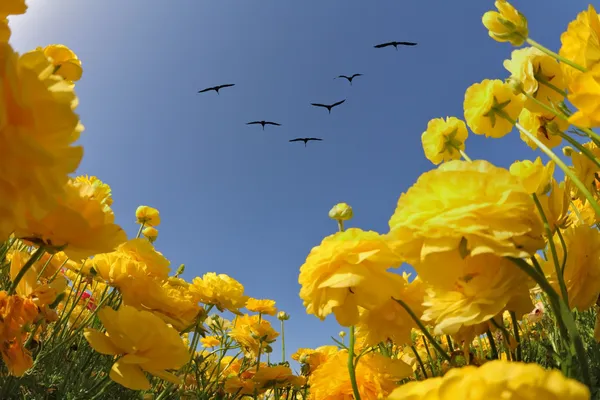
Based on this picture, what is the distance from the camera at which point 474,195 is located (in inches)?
24.0

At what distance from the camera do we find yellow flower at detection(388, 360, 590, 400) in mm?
324

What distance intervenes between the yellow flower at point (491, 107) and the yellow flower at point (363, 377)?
26.4 inches

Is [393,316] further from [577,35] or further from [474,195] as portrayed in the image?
[577,35]

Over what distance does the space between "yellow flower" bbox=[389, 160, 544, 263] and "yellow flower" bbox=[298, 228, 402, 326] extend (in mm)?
112

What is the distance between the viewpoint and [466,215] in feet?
1.92

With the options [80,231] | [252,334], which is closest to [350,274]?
[80,231]

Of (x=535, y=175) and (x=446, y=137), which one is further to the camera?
(x=446, y=137)

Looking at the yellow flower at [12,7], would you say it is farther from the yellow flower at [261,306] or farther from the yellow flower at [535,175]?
the yellow flower at [261,306]

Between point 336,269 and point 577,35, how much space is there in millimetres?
559

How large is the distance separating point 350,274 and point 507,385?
0.42 metres

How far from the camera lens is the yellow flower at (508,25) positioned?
1031 mm

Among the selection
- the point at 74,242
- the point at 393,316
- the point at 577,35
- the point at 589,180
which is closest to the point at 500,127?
the point at 589,180

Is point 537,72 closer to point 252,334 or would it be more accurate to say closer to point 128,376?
point 128,376

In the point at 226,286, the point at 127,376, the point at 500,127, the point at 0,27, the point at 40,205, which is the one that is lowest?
the point at 127,376
